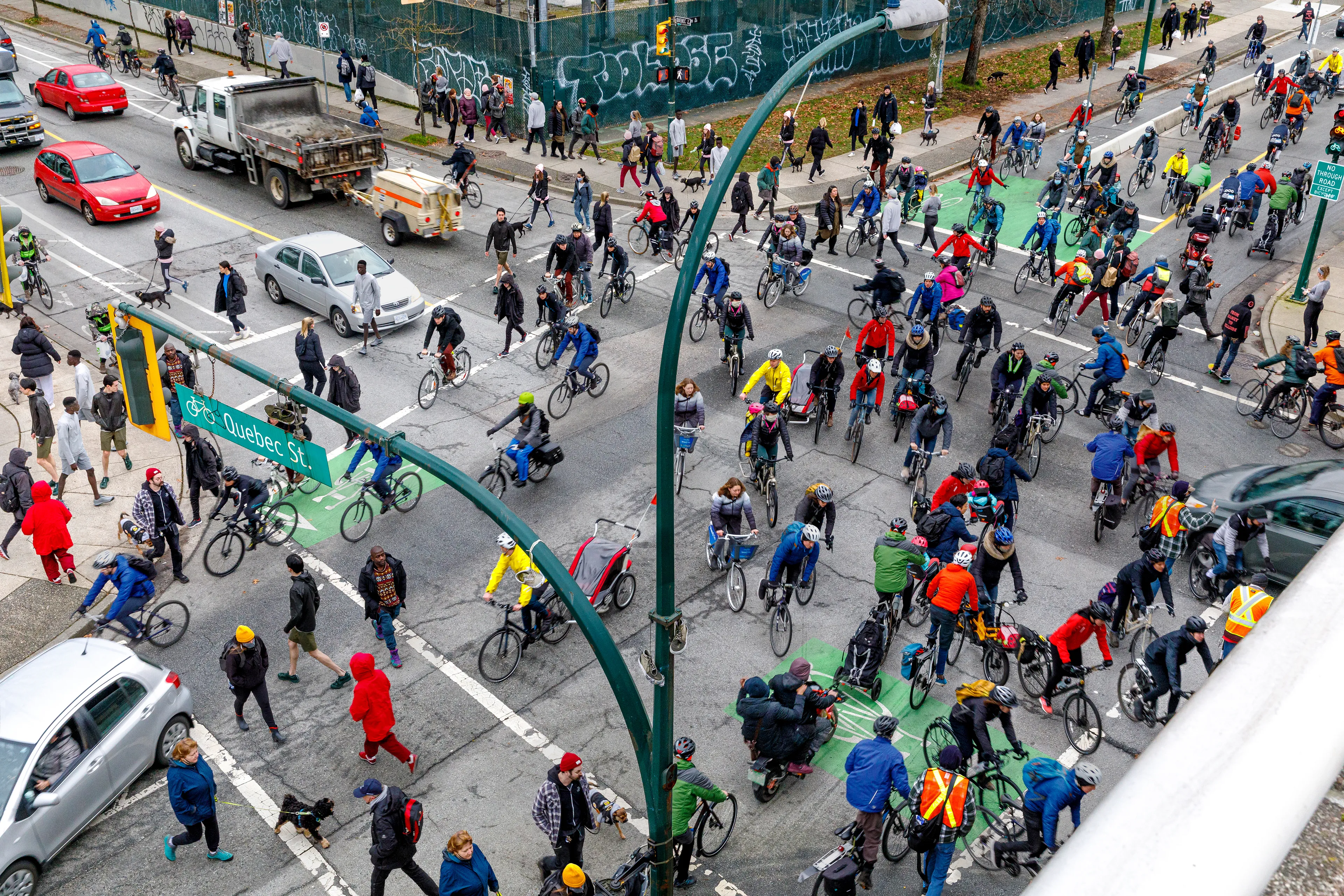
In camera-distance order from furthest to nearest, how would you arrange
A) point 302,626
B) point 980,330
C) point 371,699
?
1. point 980,330
2. point 302,626
3. point 371,699

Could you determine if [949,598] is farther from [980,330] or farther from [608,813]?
[980,330]

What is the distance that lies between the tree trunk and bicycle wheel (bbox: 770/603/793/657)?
105ft

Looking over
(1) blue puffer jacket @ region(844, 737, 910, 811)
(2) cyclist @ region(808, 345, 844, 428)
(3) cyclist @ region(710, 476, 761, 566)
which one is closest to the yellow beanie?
(1) blue puffer jacket @ region(844, 737, 910, 811)

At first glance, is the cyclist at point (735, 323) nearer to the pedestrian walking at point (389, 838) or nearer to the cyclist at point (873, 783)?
the cyclist at point (873, 783)

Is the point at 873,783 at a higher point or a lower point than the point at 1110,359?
lower

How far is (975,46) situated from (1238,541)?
30.1 meters

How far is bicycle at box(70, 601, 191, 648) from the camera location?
1317 cm

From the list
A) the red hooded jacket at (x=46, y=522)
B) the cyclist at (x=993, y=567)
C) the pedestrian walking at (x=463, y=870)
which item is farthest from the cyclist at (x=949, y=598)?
the red hooded jacket at (x=46, y=522)

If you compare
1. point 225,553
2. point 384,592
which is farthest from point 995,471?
point 225,553

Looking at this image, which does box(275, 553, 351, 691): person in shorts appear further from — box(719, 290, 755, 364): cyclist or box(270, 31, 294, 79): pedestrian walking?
box(270, 31, 294, 79): pedestrian walking

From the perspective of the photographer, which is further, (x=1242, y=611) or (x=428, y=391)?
(x=428, y=391)

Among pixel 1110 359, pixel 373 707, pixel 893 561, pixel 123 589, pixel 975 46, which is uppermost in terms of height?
pixel 975 46

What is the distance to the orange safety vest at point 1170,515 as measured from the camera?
549 inches

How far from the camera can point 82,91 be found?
113 ft
